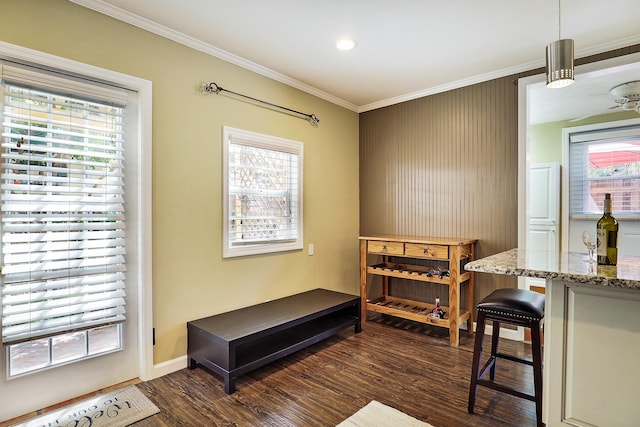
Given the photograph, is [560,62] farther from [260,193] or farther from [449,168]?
[260,193]

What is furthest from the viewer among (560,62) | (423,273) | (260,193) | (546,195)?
(546,195)

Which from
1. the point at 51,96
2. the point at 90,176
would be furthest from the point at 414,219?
the point at 51,96

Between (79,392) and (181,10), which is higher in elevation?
(181,10)

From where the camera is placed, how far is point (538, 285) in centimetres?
477

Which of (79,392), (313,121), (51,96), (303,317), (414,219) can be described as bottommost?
(79,392)

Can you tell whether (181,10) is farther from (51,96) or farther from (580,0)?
(580,0)

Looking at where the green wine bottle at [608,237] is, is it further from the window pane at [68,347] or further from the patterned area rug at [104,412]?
the window pane at [68,347]

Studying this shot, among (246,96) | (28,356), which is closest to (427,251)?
(246,96)

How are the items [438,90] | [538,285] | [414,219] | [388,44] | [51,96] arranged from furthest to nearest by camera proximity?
[538,285]
[414,219]
[438,90]
[388,44]
[51,96]

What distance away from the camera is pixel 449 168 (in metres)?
3.59

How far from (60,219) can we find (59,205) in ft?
0.28

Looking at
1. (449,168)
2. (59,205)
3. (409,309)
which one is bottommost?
(409,309)

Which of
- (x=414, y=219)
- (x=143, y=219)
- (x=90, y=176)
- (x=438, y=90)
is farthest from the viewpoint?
(x=414, y=219)

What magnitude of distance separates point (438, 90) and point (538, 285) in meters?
3.14
